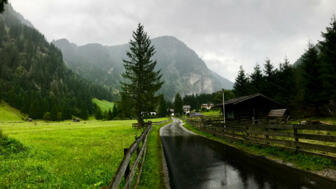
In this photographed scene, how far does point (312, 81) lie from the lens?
32.0 m

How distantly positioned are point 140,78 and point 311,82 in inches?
1307

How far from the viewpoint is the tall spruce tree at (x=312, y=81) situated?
103 feet

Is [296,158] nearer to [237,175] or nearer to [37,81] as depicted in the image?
[237,175]

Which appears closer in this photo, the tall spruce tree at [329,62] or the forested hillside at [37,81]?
the tall spruce tree at [329,62]

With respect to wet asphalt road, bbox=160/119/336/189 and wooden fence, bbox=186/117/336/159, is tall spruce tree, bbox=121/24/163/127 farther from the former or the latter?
wet asphalt road, bbox=160/119/336/189

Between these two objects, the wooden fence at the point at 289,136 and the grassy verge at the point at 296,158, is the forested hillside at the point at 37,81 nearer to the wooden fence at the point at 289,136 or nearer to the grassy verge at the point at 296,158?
the wooden fence at the point at 289,136

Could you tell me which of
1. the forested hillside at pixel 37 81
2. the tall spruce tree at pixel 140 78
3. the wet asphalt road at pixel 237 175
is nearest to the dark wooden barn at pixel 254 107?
the tall spruce tree at pixel 140 78

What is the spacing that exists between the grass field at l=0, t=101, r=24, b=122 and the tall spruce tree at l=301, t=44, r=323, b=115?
360ft

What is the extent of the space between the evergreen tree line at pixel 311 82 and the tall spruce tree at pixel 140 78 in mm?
29327

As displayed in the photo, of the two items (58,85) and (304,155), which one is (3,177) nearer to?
(304,155)

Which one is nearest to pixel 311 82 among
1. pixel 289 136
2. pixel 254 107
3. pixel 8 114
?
pixel 254 107

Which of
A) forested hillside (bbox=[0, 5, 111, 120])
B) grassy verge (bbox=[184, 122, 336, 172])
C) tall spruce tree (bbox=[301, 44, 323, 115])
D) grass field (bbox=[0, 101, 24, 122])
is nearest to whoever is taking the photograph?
grassy verge (bbox=[184, 122, 336, 172])

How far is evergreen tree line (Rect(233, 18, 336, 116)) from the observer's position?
2816 centimetres

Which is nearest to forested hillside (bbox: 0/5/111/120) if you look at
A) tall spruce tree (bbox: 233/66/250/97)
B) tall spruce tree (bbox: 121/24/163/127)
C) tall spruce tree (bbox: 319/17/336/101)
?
tall spruce tree (bbox: 121/24/163/127)
